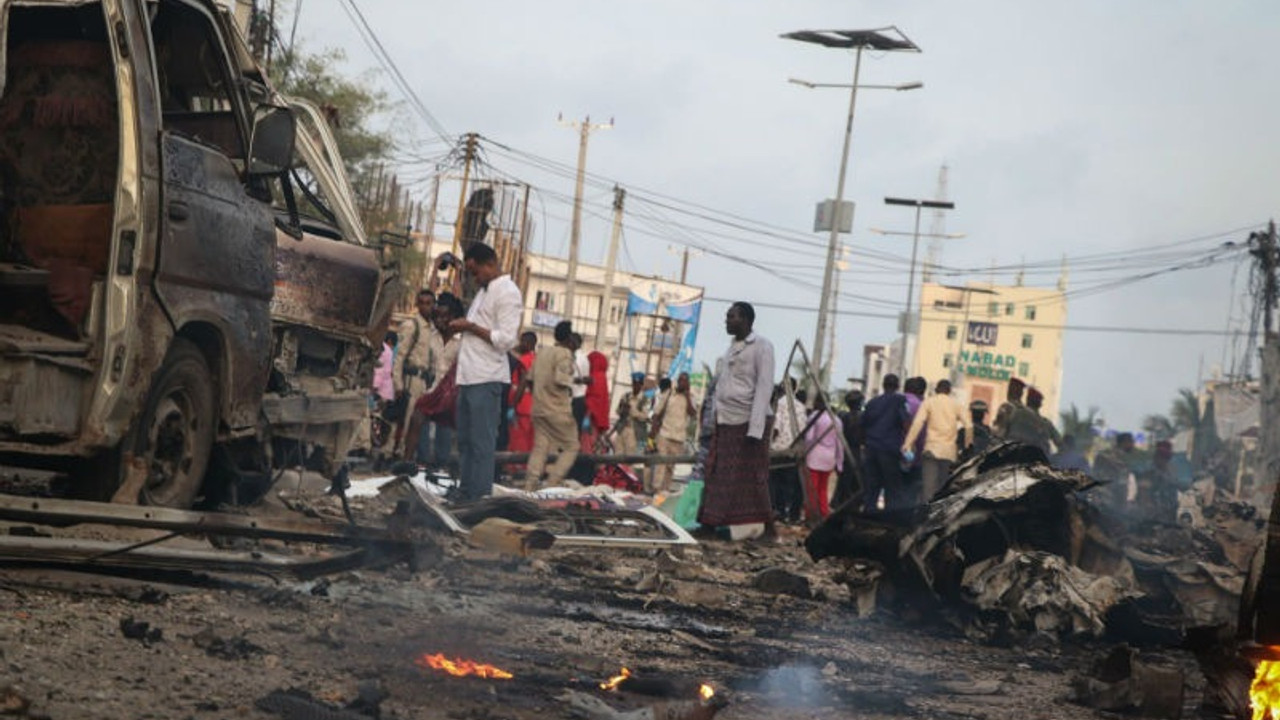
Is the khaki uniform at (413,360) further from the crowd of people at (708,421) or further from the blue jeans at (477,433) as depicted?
the blue jeans at (477,433)

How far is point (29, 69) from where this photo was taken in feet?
20.5

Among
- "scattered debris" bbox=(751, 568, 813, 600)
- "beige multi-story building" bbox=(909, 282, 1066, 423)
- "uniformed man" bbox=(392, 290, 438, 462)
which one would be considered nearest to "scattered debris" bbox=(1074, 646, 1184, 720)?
"scattered debris" bbox=(751, 568, 813, 600)

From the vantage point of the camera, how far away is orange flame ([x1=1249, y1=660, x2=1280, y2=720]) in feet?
13.2

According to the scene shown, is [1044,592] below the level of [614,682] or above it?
above

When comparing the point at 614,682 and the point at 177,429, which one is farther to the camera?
the point at 177,429

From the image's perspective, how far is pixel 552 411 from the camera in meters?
14.5

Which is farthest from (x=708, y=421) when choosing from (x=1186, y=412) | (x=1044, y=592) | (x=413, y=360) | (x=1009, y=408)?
(x=1186, y=412)

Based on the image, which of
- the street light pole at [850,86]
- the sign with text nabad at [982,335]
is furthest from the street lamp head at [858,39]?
the sign with text nabad at [982,335]

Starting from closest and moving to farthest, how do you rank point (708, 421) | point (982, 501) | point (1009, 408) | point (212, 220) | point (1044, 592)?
1. point (212, 220)
2. point (1044, 592)
3. point (982, 501)
4. point (708, 421)
5. point (1009, 408)

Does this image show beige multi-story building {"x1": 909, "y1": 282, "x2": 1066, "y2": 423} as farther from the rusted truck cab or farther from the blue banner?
the rusted truck cab

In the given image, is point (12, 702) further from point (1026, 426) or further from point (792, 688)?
point (1026, 426)

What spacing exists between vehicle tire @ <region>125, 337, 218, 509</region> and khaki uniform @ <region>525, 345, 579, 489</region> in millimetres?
7427

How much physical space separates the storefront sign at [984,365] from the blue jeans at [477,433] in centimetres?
10351

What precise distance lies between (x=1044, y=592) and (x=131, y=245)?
15.2ft
